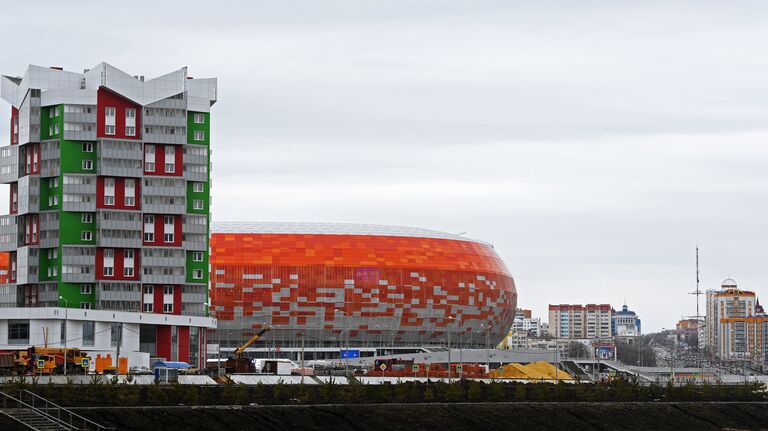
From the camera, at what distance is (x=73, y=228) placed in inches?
6801

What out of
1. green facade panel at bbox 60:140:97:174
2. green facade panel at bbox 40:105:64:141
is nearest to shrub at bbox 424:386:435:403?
green facade panel at bbox 60:140:97:174

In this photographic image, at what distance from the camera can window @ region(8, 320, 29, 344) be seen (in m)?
161

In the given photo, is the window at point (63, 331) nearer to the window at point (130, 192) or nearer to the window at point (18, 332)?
the window at point (18, 332)

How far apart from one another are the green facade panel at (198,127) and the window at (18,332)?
106ft

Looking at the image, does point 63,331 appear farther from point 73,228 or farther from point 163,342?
point 73,228

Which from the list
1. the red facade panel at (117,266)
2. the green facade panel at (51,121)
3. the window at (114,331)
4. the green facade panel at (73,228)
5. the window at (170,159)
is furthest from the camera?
the window at (170,159)

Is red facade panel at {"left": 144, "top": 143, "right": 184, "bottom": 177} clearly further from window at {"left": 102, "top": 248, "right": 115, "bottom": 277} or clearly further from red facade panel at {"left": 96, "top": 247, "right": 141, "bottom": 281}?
window at {"left": 102, "top": 248, "right": 115, "bottom": 277}

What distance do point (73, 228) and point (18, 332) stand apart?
1693 centimetres

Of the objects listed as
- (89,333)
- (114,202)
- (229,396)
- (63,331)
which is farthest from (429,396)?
(114,202)

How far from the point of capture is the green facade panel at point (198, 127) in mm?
179250

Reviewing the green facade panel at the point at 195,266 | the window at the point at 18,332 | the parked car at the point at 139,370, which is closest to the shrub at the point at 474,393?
the parked car at the point at 139,370

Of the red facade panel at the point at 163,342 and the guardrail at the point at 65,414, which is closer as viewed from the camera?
the guardrail at the point at 65,414

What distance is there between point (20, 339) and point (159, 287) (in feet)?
67.1

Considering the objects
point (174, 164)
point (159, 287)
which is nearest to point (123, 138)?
point (174, 164)
